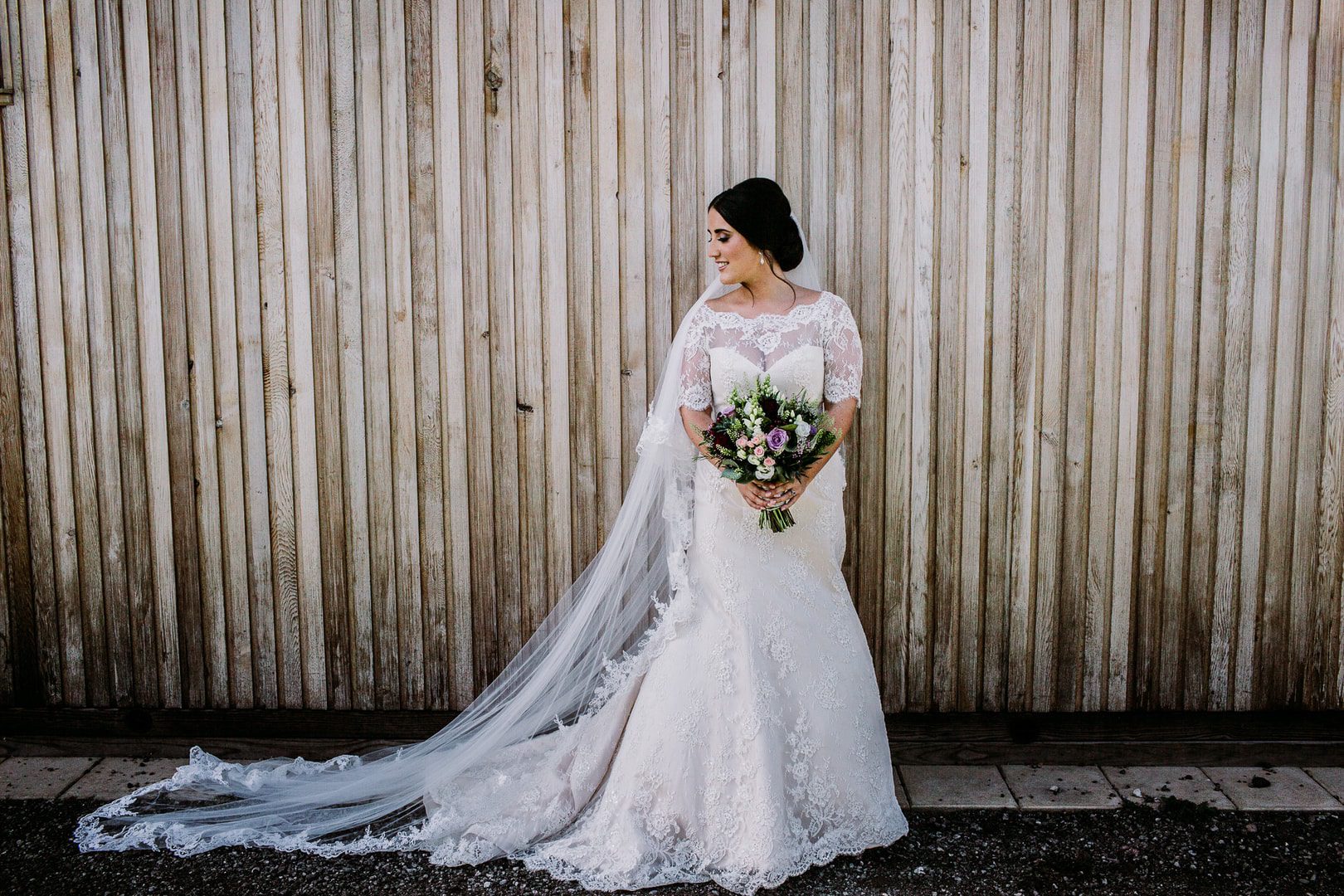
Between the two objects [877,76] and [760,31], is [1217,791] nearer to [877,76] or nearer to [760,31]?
[877,76]

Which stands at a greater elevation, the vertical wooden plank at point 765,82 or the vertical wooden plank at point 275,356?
the vertical wooden plank at point 765,82

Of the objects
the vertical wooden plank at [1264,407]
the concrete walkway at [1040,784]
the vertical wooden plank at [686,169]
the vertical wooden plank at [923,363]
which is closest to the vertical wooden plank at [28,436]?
the concrete walkway at [1040,784]

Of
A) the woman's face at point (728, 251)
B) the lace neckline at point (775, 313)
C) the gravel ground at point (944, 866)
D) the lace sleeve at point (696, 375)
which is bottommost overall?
the gravel ground at point (944, 866)

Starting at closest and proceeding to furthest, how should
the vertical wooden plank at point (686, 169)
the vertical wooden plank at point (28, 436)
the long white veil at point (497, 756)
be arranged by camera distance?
the long white veil at point (497, 756) → the vertical wooden plank at point (686, 169) → the vertical wooden plank at point (28, 436)

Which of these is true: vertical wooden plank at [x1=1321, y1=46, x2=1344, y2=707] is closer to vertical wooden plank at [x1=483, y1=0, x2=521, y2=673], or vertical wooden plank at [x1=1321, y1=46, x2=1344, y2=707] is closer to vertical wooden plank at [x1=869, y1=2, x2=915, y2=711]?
vertical wooden plank at [x1=869, y1=2, x2=915, y2=711]

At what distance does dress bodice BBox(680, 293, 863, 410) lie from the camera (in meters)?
3.41

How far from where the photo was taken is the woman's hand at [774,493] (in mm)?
3279

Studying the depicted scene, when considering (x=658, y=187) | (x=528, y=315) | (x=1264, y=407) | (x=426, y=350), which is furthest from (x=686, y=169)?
(x=1264, y=407)

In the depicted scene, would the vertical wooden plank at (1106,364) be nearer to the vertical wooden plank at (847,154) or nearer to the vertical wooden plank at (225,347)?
the vertical wooden plank at (847,154)

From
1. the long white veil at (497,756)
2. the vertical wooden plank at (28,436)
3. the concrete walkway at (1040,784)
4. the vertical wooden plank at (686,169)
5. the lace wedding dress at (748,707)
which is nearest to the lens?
the lace wedding dress at (748,707)

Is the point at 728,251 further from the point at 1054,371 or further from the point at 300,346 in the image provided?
the point at 300,346

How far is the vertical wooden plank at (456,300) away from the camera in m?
3.83

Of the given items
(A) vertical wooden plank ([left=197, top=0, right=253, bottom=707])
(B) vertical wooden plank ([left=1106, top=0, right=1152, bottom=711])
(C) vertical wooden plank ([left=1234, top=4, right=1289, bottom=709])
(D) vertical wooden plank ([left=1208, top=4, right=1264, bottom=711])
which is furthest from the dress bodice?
(A) vertical wooden plank ([left=197, top=0, right=253, bottom=707])

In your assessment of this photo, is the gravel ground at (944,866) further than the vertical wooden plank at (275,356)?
No
